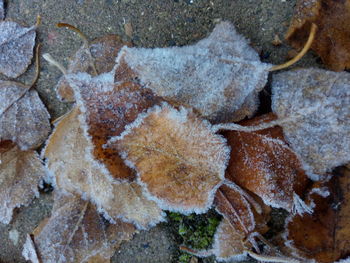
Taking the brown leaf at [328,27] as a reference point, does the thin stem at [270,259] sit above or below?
below

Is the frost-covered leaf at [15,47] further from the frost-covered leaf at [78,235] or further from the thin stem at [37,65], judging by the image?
the frost-covered leaf at [78,235]

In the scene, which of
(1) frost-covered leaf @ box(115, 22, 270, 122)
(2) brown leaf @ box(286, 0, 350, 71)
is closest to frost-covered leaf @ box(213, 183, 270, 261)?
(1) frost-covered leaf @ box(115, 22, 270, 122)

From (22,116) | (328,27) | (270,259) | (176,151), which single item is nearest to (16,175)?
(22,116)

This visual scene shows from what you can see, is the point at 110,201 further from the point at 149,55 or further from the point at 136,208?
the point at 149,55

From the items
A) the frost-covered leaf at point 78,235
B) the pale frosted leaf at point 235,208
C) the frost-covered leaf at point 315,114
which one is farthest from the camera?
the frost-covered leaf at point 78,235

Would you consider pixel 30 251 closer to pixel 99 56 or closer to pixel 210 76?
pixel 99 56

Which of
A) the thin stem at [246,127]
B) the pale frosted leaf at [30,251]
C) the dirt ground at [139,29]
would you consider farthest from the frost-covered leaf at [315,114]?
the pale frosted leaf at [30,251]

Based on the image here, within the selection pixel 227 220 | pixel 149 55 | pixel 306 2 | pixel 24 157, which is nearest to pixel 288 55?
pixel 306 2

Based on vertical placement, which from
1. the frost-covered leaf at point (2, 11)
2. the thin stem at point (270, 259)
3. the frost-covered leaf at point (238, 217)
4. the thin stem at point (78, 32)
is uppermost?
the frost-covered leaf at point (2, 11)
